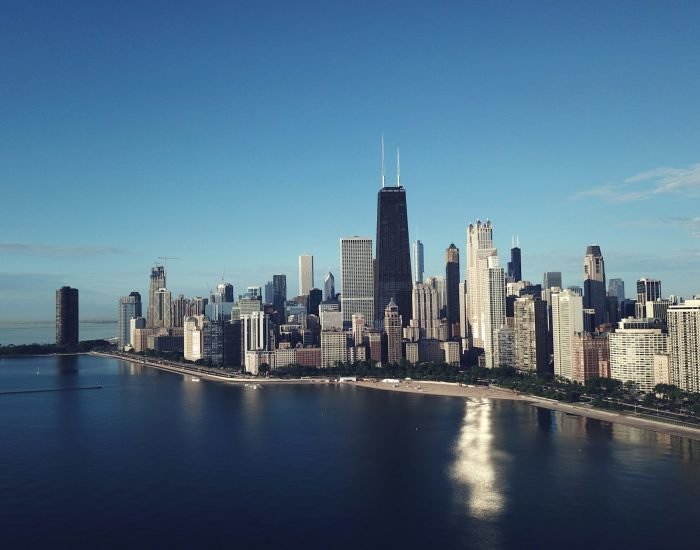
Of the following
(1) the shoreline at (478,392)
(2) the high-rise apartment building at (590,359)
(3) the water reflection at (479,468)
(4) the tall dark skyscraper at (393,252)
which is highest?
(4) the tall dark skyscraper at (393,252)

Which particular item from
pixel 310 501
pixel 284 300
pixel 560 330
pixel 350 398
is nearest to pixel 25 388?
pixel 350 398

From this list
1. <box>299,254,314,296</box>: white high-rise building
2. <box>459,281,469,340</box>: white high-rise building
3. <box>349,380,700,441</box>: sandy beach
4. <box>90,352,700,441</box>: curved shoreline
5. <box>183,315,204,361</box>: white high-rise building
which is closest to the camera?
<box>349,380,700,441</box>: sandy beach

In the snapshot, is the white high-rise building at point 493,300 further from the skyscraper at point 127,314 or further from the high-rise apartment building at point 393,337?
the skyscraper at point 127,314

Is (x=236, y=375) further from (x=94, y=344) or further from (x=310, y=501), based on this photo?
(x=94, y=344)

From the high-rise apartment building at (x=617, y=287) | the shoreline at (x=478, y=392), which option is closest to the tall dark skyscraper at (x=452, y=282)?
the high-rise apartment building at (x=617, y=287)

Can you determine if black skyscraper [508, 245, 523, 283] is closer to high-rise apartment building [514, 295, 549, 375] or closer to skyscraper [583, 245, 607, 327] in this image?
skyscraper [583, 245, 607, 327]

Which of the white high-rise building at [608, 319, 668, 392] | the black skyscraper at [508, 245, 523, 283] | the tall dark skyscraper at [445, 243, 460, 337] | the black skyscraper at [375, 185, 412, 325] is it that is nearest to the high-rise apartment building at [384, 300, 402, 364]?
the black skyscraper at [375, 185, 412, 325]
